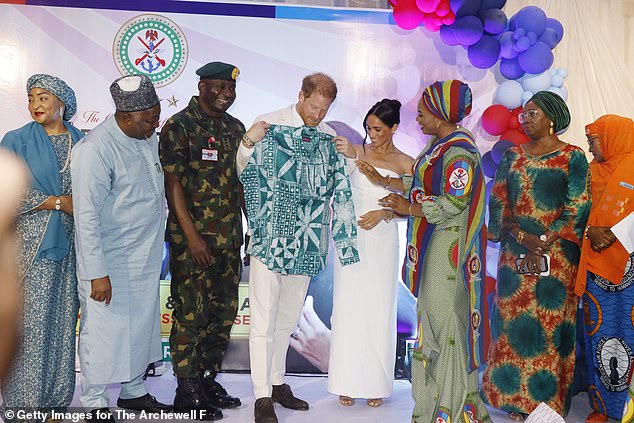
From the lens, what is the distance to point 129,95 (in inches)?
156

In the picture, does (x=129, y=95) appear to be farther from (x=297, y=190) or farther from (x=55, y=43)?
(x=55, y=43)

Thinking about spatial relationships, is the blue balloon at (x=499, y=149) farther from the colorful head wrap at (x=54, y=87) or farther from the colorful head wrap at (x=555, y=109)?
the colorful head wrap at (x=54, y=87)

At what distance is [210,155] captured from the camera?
4.39m

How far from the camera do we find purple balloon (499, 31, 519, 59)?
527 centimetres

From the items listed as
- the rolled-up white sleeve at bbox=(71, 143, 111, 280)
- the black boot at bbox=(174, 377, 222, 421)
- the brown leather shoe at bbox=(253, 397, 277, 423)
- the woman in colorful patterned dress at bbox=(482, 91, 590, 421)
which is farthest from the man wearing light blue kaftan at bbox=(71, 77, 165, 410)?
the woman in colorful patterned dress at bbox=(482, 91, 590, 421)

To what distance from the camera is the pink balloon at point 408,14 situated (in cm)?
521

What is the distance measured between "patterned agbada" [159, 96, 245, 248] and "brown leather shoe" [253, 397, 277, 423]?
3.22ft

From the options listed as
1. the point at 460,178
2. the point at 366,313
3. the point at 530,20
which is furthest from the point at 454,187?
the point at 530,20

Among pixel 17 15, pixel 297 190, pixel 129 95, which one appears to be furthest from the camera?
pixel 17 15

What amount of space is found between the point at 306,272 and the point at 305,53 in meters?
2.20

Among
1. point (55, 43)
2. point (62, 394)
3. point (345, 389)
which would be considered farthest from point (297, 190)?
point (55, 43)

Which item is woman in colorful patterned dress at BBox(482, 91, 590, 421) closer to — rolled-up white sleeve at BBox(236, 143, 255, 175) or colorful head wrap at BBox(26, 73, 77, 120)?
rolled-up white sleeve at BBox(236, 143, 255, 175)

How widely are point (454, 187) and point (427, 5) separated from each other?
1.94 metres

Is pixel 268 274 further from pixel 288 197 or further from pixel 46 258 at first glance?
pixel 46 258
